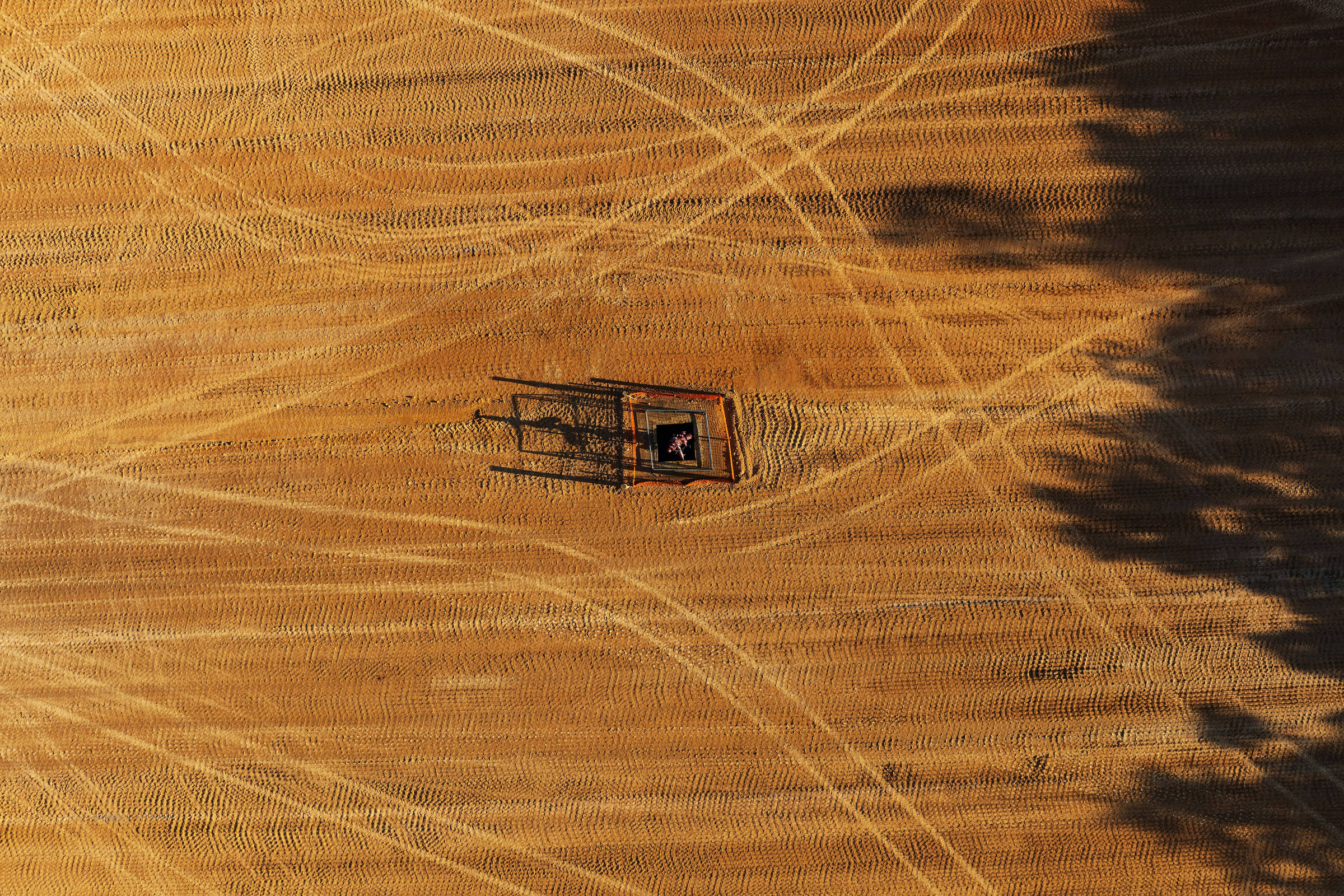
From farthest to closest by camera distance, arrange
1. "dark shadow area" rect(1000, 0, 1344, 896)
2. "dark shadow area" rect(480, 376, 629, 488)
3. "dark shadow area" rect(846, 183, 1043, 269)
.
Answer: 1. "dark shadow area" rect(480, 376, 629, 488)
2. "dark shadow area" rect(846, 183, 1043, 269)
3. "dark shadow area" rect(1000, 0, 1344, 896)

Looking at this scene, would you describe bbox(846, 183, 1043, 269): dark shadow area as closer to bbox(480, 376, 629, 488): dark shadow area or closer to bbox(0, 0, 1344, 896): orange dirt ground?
bbox(0, 0, 1344, 896): orange dirt ground

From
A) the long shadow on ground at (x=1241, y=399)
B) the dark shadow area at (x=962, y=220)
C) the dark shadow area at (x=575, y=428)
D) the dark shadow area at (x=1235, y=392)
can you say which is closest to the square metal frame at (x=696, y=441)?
the dark shadow area at (x=575, y=428)

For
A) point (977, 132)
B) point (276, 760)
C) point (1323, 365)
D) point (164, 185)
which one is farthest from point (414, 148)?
point (1323, 365)

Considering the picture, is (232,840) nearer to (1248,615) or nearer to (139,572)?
(139,572)

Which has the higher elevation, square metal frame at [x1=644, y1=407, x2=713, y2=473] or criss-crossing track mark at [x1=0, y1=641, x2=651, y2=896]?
square metal frame at [x1=644, y1=407, x2=713, y2=473]

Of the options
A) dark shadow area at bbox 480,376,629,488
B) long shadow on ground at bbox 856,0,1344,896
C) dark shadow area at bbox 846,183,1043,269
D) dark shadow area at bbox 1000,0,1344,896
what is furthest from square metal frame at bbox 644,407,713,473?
dark shadow area at bbox 1000,0,1344,896

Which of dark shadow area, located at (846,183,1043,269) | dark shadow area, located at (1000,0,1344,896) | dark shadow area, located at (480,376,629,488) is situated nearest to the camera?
dark shadow area, located at (1000,0,1344,896)

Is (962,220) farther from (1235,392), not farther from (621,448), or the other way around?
(621,448)
